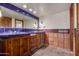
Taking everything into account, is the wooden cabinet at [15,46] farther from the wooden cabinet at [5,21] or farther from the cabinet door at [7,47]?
the wooden cabinet at [5,21]

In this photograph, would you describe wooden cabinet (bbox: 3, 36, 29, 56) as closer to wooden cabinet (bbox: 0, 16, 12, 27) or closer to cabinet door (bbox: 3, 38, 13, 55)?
cabinet door (bbox: 3, 38, 13, 55)

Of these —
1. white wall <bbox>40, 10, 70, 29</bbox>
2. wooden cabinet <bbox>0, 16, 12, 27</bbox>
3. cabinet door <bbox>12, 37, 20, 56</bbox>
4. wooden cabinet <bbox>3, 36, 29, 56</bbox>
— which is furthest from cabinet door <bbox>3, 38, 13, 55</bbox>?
white wall <bbox>40, 10, 70, 29</bbox>

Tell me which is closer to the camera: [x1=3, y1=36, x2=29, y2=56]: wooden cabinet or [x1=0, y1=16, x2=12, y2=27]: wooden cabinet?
[x1=3, y1=36, x2=29, y2=56]: wooden cabinet

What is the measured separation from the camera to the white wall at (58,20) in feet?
18.0

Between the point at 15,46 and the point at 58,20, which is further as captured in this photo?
the point at 58,20

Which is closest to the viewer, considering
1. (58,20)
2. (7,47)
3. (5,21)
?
(7,47)

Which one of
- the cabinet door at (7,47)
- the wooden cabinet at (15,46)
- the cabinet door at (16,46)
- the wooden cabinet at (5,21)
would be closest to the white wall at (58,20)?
the wooden cabinet at (5,21)

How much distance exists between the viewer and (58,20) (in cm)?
578

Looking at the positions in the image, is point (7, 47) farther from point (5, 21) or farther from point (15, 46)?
point (5, 21)

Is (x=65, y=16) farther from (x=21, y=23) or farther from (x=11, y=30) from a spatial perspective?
(x=11, y=30)

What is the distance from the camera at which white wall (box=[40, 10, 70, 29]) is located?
5.49m

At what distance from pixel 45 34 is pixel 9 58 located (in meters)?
3.62

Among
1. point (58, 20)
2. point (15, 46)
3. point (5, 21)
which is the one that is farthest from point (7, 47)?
point (58, 20)

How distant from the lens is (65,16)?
5.53 meters
